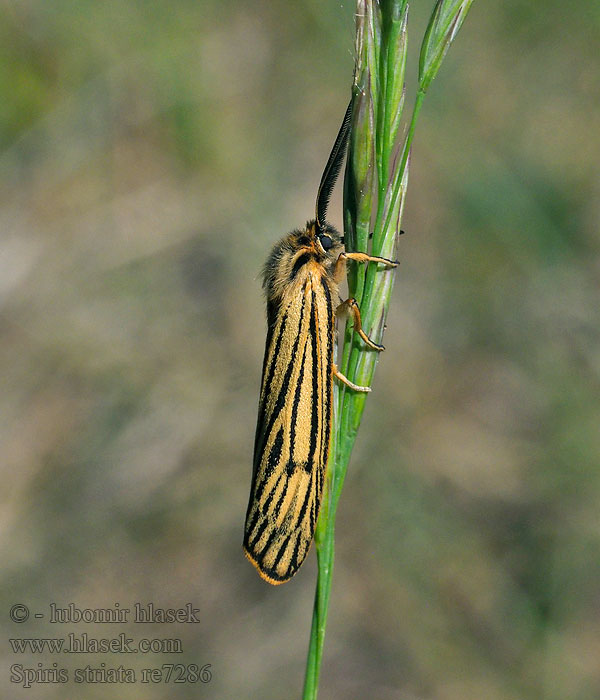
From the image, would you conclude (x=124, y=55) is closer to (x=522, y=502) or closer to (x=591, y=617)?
(x=522, y=502)

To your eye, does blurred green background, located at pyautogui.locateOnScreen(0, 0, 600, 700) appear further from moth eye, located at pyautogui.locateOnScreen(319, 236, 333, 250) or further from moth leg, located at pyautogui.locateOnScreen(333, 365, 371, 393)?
moth leg, located at pyautogui.locateOnScreen(333, 365, 371, 393)

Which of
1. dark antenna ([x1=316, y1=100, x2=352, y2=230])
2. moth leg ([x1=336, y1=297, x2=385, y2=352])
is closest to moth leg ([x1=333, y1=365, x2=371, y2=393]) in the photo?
moth leg ([x1=336, y1=297, x2=385, y2=352])

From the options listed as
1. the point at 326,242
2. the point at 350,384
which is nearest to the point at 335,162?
the point at 326,242

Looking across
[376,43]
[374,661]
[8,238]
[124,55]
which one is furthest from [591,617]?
[124,55]

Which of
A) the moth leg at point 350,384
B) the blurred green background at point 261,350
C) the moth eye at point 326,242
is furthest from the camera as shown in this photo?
the blurred green background at point 261,350

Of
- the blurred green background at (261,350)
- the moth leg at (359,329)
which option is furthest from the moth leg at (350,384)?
the blurred green background at (261,350)

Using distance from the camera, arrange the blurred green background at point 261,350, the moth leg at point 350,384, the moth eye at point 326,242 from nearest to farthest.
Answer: the moth leg at point 350,384, the moth eye at point 326,242, the blurred green background at point 261,350

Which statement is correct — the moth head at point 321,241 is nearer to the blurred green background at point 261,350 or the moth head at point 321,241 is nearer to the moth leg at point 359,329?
the moth leg at point 359,329

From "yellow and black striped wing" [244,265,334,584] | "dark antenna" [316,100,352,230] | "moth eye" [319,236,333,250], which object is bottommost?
"yellow and black striped wing" [244,265,334,584]
